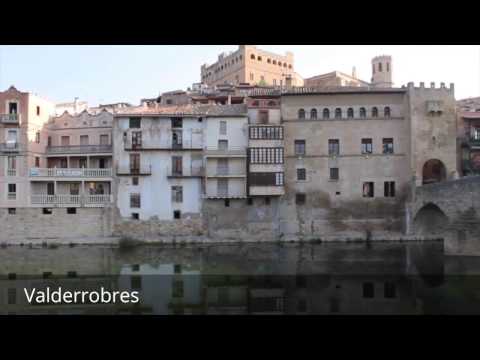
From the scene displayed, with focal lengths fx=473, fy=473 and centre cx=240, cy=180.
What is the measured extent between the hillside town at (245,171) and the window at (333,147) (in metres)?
0.07

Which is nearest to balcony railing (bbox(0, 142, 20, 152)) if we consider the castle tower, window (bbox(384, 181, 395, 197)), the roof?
the roof

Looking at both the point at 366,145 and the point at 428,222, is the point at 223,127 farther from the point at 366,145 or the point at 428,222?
the point at 428,222

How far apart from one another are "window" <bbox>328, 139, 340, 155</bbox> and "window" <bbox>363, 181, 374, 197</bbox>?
2.84m

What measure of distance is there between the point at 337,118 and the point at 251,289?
19.3 meters

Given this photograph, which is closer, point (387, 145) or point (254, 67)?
point (387, 145)

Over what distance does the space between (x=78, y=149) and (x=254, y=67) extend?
1591 inches

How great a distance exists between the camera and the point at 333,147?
32438mm

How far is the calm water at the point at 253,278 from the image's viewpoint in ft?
43.0

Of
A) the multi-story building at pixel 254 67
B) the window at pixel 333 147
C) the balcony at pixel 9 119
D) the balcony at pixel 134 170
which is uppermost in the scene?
the multi-story building at pixel 254 67

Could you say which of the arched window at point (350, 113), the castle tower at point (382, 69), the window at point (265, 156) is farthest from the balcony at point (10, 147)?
the castle tower at point (382, 69)

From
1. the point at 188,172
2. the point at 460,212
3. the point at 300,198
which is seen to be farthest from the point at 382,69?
the point at 460,212

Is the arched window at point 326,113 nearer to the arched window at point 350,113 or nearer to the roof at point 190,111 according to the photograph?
the arched window at point 350,113

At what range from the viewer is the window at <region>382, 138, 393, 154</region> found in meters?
32.2
